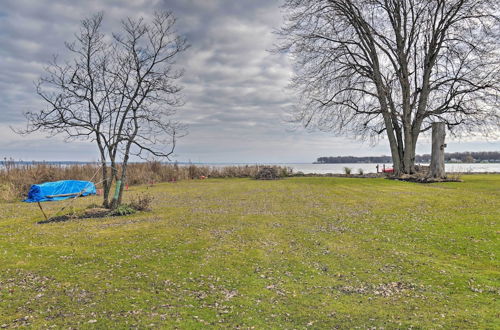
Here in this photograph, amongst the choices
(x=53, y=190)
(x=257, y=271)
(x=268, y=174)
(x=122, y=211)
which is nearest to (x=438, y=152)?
(x=268, y=174)

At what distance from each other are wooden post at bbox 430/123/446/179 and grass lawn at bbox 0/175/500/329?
474 inches

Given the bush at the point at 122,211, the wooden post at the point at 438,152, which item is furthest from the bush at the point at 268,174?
the bush at the point at 122,211

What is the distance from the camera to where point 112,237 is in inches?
375

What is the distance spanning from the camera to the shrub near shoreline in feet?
71.8

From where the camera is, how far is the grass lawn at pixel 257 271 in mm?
4816

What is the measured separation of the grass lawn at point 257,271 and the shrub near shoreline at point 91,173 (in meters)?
11.3

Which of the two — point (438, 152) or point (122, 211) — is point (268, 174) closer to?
point (438, 152)

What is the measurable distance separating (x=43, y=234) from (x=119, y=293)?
5915mm

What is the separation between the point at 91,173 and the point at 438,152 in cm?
2724

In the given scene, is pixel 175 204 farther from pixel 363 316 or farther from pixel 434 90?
pixel 434 90

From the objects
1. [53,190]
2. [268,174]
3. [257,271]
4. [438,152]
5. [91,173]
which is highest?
[438,152]

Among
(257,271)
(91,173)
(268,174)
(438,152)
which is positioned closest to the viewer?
(257,271)

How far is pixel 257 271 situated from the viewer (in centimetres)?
668

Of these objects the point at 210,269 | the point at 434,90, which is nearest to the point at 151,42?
the point at 210,269
